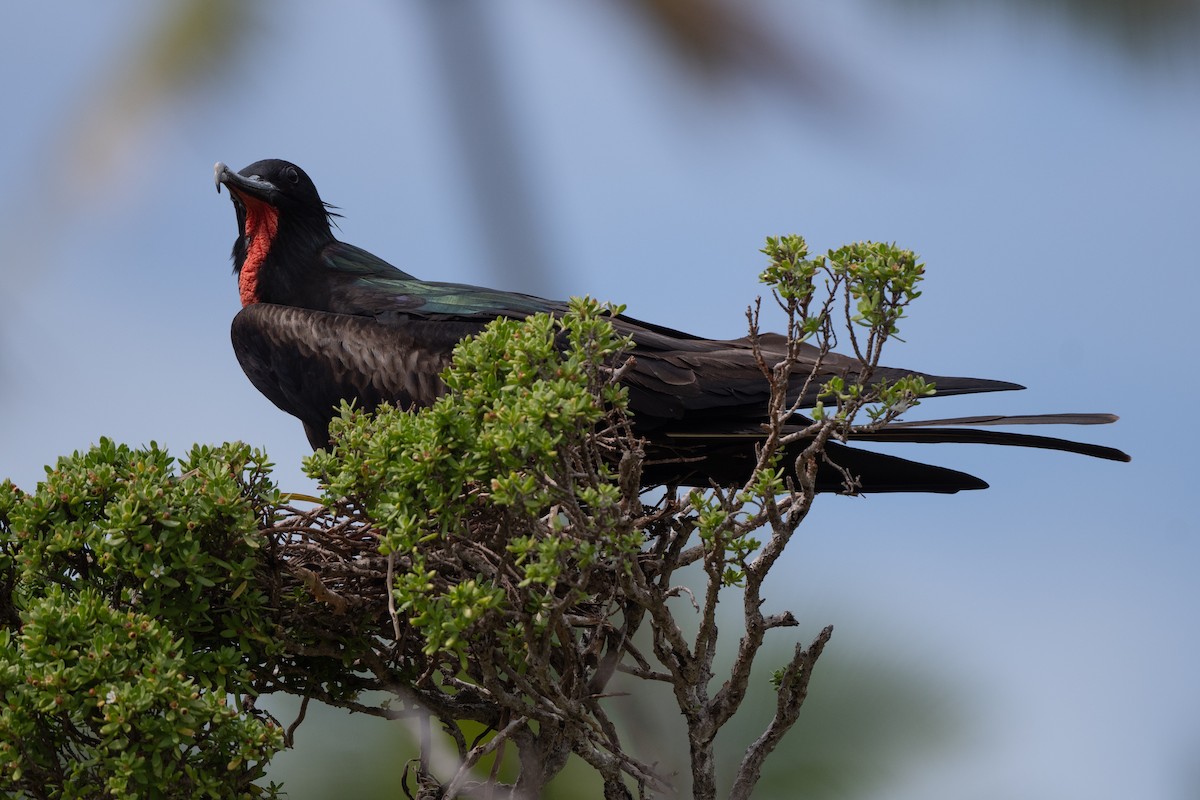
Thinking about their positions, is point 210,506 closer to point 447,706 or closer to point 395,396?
point 447,706

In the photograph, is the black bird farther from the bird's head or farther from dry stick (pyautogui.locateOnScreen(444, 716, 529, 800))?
dry stick (pyautogui.locateOnScreen(444, 716, 529, 800))

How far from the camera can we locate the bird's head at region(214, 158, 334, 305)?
6.06 meters

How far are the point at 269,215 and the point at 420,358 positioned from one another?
1522mm

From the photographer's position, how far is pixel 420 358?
16.6 feet

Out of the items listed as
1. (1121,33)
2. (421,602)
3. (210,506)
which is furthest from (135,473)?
(1121,33)

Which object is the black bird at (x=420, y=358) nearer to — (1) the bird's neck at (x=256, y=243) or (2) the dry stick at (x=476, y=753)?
(1) the bird's neck at (x=256, y=243)

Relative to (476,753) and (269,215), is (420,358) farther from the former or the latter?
(476,753)

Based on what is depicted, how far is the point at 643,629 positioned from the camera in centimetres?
590

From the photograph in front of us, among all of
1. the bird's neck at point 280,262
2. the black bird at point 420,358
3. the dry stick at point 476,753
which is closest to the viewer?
the dry stick at point 476,753

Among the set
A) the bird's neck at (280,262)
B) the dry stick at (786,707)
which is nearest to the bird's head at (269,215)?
the bird's neck at (280,262)

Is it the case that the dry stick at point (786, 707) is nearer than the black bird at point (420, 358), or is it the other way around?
the dry stick at point (786, 707)

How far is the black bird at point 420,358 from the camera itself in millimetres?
4617

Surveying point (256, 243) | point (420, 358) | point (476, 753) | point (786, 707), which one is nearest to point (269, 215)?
point (256, 243)

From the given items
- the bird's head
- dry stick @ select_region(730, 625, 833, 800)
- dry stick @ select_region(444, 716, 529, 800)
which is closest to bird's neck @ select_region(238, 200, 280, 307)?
the bird's head
